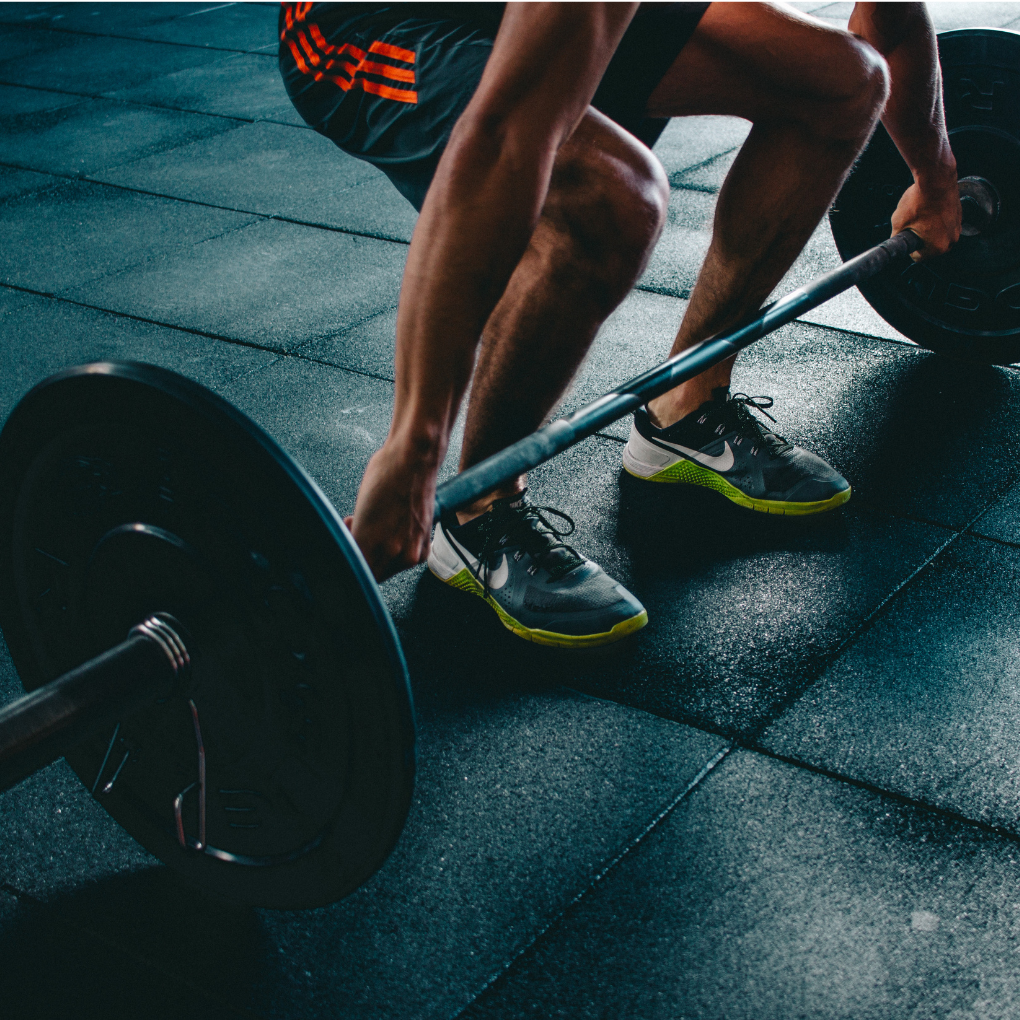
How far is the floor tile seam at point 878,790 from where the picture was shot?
1328 millimetres

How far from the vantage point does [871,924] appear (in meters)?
1.21

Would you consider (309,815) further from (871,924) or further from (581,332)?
(581,332)

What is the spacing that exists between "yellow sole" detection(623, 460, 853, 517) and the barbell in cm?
74

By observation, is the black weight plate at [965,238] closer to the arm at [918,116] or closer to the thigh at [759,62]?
the arm at [918,116]

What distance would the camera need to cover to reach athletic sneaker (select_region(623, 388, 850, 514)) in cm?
197

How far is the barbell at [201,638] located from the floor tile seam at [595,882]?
0.22 metres

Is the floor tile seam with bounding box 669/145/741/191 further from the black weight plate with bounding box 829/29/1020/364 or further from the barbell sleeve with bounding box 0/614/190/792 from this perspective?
the barbell sleeve with bounding box 0/614/190/792

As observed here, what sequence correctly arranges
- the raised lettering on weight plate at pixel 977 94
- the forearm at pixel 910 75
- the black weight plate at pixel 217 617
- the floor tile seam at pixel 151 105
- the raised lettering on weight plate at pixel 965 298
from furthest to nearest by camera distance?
the floor tile seam at pixel 151 105, the raised lettering on weight plate at pixel 965 298, the raised lettering on weight plate at pixel 977 94, the forearm at pixel 910 75, the black weight plate at pixel 217 617

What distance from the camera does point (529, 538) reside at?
1.76 meters

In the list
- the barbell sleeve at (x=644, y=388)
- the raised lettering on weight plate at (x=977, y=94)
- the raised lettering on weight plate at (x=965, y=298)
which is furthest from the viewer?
the raised lettering on weight plate at (x=965, y=298)

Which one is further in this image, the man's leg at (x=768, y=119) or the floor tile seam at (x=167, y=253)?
the floor tile seam at (x=167, y=253)

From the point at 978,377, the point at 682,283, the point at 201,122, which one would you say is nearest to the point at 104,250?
the point at 201,122

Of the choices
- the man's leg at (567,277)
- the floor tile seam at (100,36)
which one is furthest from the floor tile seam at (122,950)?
the floor tile seam at (100,36)

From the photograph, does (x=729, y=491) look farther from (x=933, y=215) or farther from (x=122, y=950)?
(x=122, y=950)
